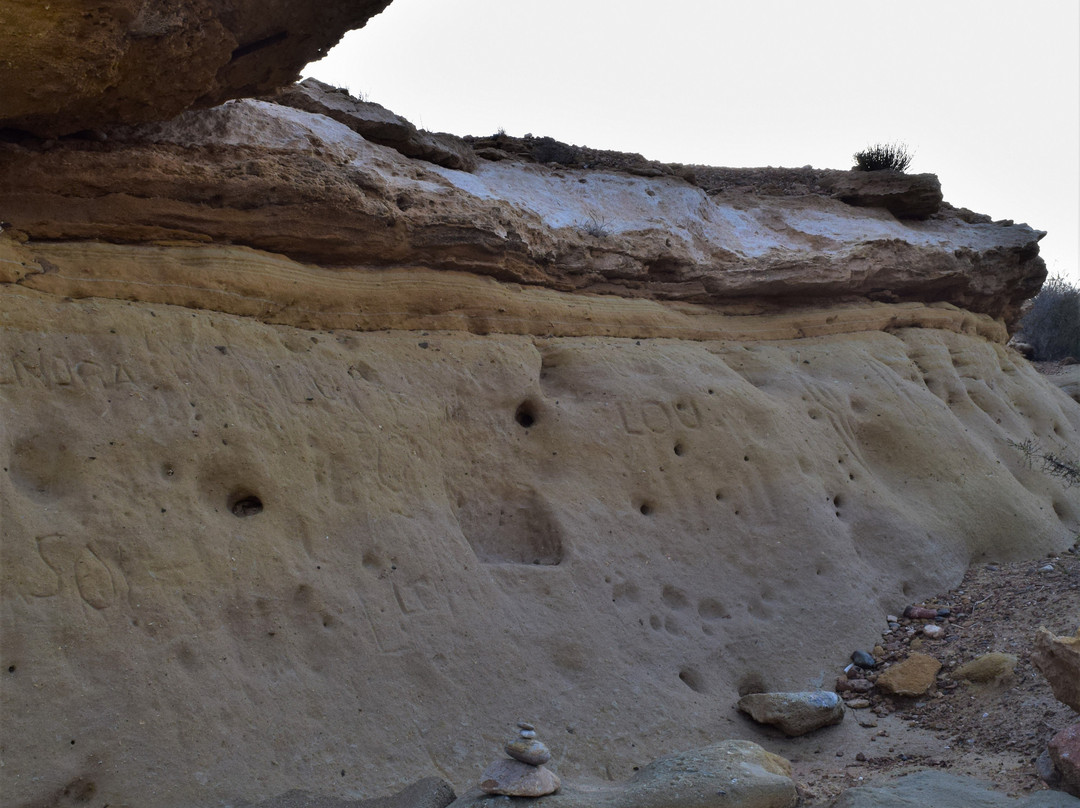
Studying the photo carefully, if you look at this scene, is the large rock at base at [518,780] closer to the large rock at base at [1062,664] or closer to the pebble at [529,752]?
the pebble at [529,752]

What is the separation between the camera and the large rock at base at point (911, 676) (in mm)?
5047

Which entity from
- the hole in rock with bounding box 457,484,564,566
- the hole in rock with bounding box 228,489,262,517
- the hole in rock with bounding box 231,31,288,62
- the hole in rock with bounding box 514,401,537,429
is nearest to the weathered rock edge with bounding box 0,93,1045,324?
the hole in rock with bounding box 231,31,288,62

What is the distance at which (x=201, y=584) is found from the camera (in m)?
4.04

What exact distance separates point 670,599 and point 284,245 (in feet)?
10.1

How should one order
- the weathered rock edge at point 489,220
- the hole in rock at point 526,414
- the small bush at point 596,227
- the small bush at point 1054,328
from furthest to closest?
1. the small bush at point 1054,328
2. the small bush at point 596,227
3. the hole in rock at point 526,414
4. the weathered rock edge at point 489,220

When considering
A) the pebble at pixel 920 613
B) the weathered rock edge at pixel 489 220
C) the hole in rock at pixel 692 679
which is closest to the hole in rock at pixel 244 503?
the weathered rock edge at pixel 489 220

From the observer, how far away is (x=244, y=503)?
14.8 feet

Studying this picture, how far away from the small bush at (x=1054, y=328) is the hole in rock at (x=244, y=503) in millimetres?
13152

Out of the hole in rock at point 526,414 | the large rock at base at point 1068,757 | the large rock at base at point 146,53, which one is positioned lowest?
the large rock at base at point 1068,757

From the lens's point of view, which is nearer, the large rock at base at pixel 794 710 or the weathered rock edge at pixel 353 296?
the weathered rock edge at pixel 353 296

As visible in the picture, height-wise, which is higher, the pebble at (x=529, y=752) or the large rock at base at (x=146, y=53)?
the large rock at base at (x=146, y=53)

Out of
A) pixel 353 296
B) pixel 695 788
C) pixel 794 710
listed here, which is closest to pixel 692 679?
pixel 794 710

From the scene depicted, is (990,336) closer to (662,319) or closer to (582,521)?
(662,319)

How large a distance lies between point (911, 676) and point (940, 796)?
1583 millimetres
